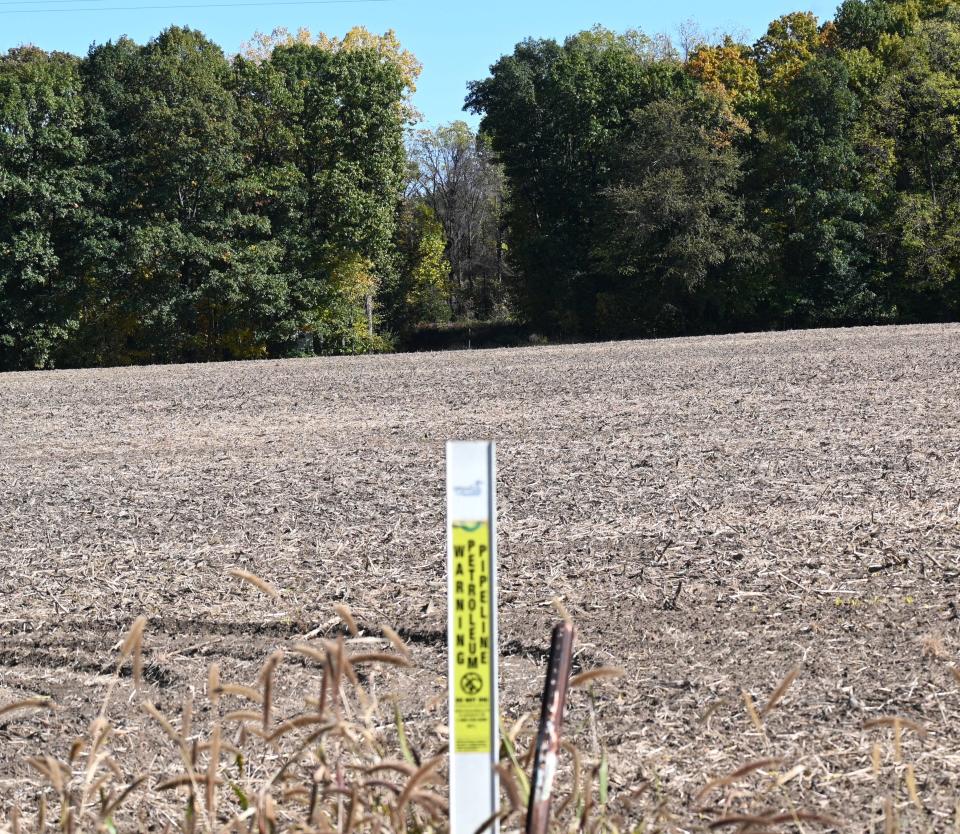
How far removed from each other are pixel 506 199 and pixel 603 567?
43.3m

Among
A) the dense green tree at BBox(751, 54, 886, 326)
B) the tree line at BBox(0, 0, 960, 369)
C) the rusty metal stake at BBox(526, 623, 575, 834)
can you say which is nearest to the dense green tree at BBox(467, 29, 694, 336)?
the tree line at BBox(0, 0, 960, 369)

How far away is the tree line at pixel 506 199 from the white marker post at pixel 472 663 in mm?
35523

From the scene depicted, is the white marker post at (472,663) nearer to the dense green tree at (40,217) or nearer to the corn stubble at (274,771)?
the corn stubble at (274,771)

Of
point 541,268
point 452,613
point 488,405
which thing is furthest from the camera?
point 541,268

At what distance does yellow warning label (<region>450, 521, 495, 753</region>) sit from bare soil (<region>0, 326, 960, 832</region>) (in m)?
0.45

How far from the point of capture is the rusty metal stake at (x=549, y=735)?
2.69 metres

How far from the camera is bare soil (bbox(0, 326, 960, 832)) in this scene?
14.3 feet

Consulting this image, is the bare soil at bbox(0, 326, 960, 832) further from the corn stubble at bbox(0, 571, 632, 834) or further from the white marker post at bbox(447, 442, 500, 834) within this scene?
the white marker post at bbox(447, 442, 500, 834)

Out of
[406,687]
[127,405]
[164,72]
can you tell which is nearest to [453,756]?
[406,687]

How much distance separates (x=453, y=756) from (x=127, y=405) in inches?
651

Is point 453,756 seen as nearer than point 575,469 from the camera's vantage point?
Yes

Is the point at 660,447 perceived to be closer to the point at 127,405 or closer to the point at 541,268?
the point at 127,405

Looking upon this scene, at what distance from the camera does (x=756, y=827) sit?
2717 mm

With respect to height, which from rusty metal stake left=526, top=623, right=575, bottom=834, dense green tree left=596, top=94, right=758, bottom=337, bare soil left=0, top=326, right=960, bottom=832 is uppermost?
dense green tree left=596, top=94, right=758, bottom=337
